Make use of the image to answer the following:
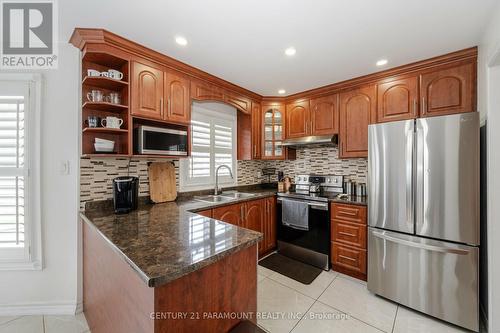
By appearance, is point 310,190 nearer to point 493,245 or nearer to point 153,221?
point 493,245

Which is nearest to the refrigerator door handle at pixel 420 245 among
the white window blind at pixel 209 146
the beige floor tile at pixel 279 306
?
the beige floor tile at pixel 279 306

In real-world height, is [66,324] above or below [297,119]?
below

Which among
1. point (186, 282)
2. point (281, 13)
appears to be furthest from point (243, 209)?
point (281, 13)

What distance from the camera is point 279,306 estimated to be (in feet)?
6.42

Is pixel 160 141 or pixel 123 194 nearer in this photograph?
pixel 123 194

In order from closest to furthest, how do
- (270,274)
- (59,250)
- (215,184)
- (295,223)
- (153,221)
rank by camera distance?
1. (153,221)
2. (59,250)
3. (270,274)
4. (295,223)
5. (215,184)

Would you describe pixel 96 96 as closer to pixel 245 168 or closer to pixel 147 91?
pixel 147 91

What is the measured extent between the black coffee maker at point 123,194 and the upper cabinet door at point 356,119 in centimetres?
241

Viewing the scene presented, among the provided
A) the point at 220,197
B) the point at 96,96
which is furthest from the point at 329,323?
the point at 96,96

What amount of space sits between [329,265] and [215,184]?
1.77 m

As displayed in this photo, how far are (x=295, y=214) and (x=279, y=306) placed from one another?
1.09 meters

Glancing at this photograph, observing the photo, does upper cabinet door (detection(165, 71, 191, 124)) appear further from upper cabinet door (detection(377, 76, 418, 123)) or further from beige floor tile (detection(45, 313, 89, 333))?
upper cabinet door (detection(377, 76, 418, 123))

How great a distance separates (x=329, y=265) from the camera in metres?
2.57

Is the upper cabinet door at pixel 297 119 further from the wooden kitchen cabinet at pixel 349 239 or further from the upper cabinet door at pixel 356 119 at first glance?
the wooden kitchen cabinet at pixel 349 239
